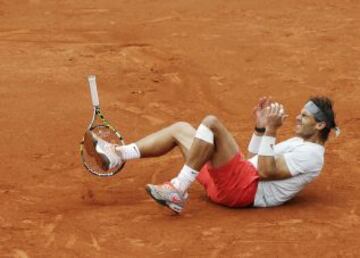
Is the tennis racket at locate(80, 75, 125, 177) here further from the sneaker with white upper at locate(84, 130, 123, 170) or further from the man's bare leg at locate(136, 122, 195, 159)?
the man's bare leg at locate(136, 122, 195, 159)

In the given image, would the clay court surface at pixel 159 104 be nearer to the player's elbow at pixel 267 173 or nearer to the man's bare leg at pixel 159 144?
the player's elbow at pixel 267 173

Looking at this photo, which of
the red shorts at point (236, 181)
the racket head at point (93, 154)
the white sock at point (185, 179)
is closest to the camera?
the white sock at point (185, 179)

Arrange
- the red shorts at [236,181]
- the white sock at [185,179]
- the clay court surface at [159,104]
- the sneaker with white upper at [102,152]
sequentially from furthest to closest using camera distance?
the sneaker with white upper at [102,152] < the red shorts at [236,181] < the white sock at [185,179] < the clay court surface at [159,104]

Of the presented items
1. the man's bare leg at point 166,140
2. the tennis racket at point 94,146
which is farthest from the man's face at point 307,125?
the tennis racket at point 94,146

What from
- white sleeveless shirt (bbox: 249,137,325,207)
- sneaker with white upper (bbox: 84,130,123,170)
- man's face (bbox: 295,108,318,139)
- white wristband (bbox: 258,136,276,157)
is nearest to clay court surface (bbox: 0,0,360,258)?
white sleeveless shirt (bbox: 249,137,325,207)

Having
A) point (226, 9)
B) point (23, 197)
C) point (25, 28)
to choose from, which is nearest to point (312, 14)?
point (226, 9)

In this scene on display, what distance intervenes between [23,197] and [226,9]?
27.2 feet

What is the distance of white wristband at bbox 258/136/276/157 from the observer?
789cm

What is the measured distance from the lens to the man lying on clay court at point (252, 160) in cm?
794

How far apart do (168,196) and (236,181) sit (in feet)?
2.11

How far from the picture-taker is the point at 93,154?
8.44m

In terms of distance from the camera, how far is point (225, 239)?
755 centimetres

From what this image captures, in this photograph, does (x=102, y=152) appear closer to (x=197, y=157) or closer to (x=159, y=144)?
(x=159, y=144)

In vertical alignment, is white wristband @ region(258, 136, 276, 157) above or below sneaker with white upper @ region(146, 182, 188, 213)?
above
